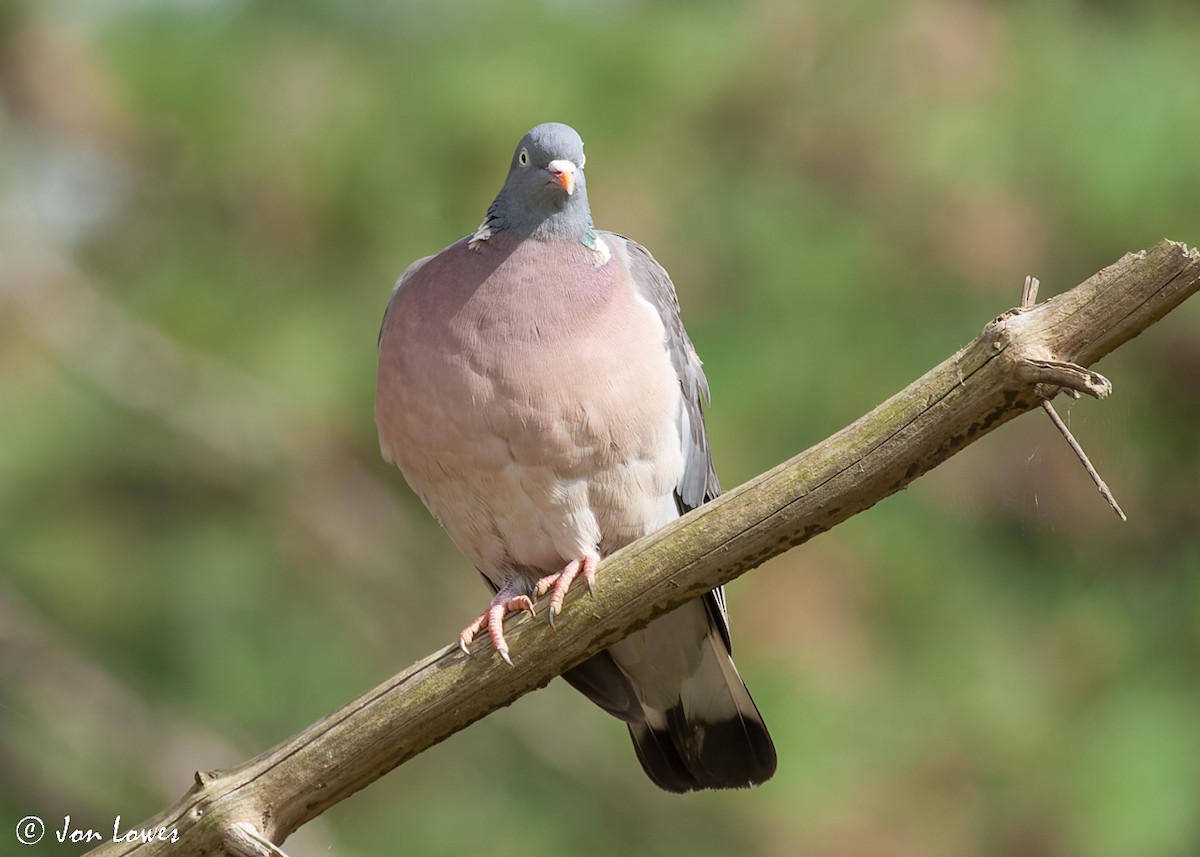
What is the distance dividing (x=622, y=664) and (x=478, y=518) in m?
0.54

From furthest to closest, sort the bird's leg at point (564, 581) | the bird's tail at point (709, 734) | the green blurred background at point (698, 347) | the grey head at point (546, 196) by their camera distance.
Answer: the green blurred background at point (698, 347)
the bird's tail at point (709, 734)
the grey head at point (546, 196)
the bird's leg at point (564, 581)

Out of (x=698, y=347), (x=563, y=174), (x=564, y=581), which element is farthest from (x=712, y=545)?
(x=698, y=347)

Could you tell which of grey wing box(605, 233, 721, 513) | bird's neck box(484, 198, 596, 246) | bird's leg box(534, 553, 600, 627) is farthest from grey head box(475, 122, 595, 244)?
bird's leg box(534, 553, 600, 627)

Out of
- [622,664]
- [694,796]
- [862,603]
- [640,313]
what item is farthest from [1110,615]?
[640,313]

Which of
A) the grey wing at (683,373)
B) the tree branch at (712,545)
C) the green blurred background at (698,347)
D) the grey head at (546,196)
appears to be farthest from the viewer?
the green blurred background at (698,347)

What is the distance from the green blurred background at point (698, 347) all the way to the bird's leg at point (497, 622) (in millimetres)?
1001

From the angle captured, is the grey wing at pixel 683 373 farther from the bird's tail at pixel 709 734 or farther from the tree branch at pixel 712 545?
the tree branch at pixel 712 545

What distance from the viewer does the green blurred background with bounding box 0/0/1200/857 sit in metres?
3.57

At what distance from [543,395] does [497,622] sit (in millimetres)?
379

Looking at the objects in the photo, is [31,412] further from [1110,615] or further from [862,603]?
[1110,615]

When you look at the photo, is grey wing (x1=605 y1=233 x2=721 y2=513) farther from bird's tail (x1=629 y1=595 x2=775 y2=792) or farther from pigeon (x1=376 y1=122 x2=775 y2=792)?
bird's tail (x1=629 y1=595 x2=775 y2=792)

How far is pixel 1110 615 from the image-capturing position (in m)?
3.74

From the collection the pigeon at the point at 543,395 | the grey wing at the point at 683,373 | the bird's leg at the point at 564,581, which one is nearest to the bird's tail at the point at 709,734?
the pigeon at the point at 543,395

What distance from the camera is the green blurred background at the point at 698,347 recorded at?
357cm
